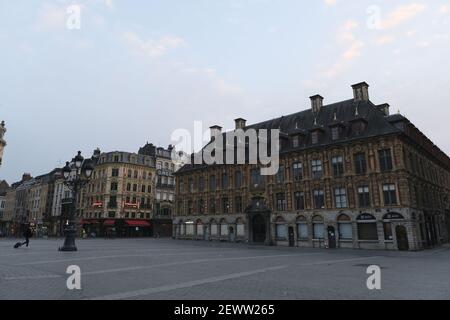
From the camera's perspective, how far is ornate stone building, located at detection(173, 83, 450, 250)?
1178 inches

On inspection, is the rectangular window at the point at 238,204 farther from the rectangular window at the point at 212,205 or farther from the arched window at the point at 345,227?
the arched window at the point at 345,227

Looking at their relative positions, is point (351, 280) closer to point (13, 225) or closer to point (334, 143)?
point (334, 143)

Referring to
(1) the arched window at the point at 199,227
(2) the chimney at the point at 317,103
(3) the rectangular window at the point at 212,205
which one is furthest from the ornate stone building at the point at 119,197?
(2) the chimney at the point at 317,103

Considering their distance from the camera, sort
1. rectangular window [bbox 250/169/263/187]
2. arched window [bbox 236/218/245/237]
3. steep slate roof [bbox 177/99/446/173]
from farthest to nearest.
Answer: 1. arched window [bbox 236/218/245/237]
2. rectangular window [bbox 250/169/263/187]
3. steep slate roof [bbox 177/99/446/173]

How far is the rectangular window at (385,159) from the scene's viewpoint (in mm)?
30270

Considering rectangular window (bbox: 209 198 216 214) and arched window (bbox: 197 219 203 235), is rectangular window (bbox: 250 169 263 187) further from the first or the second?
arched window (bbox: 197 219 203 235)

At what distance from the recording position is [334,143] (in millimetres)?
33562

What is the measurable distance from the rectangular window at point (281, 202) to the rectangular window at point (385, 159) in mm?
11073

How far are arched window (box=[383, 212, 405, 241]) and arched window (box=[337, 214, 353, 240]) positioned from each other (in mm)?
3160

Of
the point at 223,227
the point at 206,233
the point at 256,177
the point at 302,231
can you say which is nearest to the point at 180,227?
the point at 206,233

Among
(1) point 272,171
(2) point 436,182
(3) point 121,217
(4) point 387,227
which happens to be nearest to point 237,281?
(4) point 387,227

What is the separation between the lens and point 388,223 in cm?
2953

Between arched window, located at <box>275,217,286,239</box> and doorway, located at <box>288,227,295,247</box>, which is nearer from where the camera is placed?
doorway, located at <box>288,227,295,247</box>

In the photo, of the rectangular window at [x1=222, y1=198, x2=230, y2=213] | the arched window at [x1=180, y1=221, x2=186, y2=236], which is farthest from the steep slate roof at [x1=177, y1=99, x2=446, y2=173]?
the arched window at [x1=180, y1=221, x2=186, y2=236]
